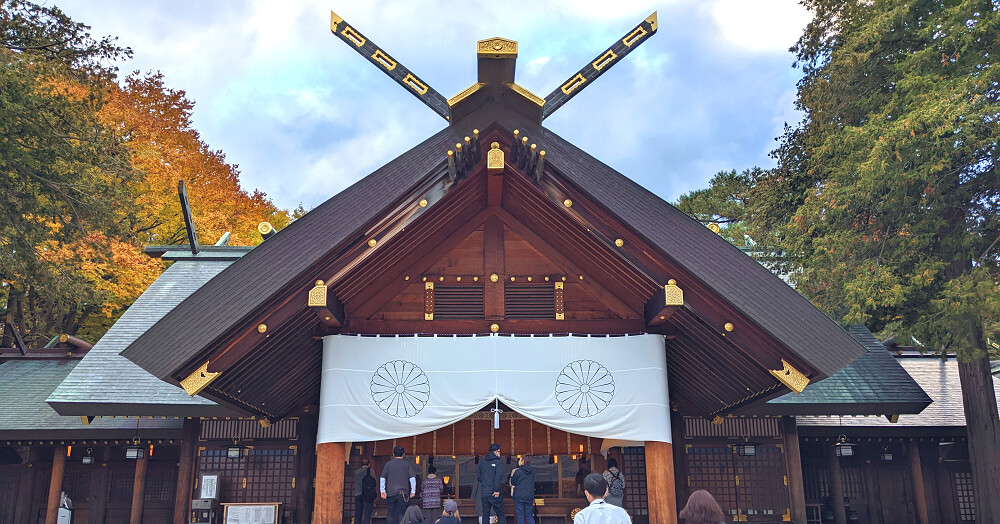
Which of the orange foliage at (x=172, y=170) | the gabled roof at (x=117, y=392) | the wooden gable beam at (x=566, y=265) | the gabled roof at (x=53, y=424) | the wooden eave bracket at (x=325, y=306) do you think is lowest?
the gabled roof at (x=53, y=424)

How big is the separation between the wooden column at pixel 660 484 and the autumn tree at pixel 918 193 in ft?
13.6

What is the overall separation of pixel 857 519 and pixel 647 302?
23.6ft

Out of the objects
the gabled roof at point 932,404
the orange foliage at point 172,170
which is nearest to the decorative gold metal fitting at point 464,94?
the gabled roof at point 932,404

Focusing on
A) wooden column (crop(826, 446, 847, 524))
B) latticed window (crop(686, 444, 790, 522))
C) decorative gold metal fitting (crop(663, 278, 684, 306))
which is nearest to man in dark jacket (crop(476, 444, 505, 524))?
decorative gold metal fitting (crop(663, 278, 684, 306))

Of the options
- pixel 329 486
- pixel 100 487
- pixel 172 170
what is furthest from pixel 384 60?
pixel 172 170

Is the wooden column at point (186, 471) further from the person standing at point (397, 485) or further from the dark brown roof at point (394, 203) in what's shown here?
the dark brown roof at point (394, 203)

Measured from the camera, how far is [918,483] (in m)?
12.0

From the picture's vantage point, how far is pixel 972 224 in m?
10.5

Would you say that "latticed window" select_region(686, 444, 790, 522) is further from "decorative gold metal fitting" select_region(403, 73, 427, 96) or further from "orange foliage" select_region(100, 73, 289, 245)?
"orange foliage" select_region(100, 73, 289, 245)

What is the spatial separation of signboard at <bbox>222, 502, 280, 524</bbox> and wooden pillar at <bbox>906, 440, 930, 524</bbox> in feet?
35.5

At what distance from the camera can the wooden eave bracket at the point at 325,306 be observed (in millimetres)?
7090

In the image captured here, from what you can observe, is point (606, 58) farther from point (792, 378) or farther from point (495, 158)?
point (792, 378)

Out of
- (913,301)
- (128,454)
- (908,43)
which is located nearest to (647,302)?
(913,301)

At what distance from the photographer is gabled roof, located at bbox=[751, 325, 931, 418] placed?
1062 cm
